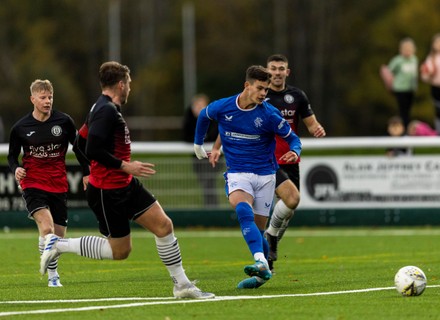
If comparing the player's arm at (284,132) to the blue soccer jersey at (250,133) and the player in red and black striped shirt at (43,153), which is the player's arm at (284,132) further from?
the player in red and black striped shirt at (43,153)

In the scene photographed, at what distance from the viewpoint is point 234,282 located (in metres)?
14.5

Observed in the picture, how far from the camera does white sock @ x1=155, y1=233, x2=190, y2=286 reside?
12.5 m

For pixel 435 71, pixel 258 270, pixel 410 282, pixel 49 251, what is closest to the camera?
pixel 410 282

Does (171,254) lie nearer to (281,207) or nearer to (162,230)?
(162,230)

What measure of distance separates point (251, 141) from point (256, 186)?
0.49 meters

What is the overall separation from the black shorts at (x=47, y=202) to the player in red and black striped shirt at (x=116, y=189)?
204 cm

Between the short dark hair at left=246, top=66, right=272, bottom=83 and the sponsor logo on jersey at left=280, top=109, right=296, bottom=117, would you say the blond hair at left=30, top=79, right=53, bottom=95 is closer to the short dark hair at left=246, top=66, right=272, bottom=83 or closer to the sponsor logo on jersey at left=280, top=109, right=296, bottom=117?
the short dark hair at left=246, top=66, right=272, bottom=83

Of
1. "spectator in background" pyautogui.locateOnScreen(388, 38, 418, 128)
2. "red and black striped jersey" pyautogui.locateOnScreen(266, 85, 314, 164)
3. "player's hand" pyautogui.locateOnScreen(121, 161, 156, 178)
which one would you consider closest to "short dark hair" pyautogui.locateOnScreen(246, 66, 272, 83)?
"red and black striped jersey" pyautogui.locateOnScreen(266, 85, 314, 164)

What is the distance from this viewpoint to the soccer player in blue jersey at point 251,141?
45.8 feet

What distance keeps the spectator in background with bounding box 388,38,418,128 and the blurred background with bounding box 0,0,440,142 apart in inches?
1301

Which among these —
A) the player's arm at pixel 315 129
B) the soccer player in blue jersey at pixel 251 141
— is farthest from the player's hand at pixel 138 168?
the player's arm at pixel 315 129

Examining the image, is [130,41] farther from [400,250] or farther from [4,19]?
[400,250]

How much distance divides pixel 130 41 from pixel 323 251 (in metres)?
59.1

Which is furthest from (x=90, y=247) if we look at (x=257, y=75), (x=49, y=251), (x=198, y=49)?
(x=198, y=49)
